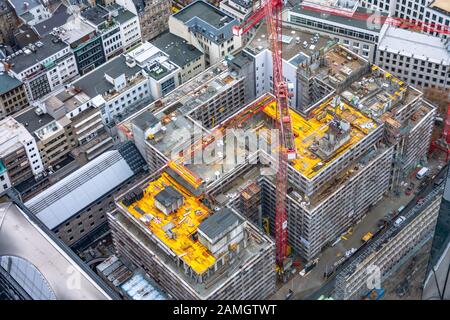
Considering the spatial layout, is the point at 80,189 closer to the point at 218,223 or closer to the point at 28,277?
the point at 28,277

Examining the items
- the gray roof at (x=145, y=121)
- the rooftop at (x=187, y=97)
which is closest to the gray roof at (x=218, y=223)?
the gray roof at (x=145, y=121)

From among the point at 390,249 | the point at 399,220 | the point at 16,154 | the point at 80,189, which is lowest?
the point at 399,220

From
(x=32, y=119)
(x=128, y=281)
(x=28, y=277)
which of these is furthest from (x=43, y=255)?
(x=32, y=119)

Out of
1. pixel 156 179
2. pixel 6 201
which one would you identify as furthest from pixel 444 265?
pixel 6 201

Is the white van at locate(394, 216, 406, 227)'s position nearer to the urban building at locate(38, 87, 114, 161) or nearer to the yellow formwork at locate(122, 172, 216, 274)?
the yellow formwork at locate(122, 172, 216, 274)

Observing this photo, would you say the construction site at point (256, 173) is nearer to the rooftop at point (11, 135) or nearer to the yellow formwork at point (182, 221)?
the yellow formwork at point (182, 221)

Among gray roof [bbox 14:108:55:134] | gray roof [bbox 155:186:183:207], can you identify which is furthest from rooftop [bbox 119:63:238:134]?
gray roof [bbox 155:186:183:207]
